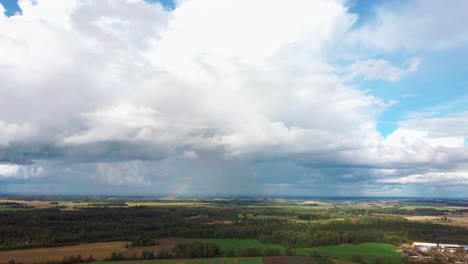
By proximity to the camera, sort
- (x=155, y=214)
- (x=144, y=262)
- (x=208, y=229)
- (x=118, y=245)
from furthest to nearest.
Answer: (x=155, y=214) < (x=208, y=229) < (x=118, y=245) < (x=144, y=262)

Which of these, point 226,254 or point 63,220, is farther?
point 63,220

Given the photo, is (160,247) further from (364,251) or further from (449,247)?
(449,247)

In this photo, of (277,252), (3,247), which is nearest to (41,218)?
(3,247)

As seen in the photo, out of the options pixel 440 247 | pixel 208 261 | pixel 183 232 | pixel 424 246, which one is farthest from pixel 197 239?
pixel 440 247

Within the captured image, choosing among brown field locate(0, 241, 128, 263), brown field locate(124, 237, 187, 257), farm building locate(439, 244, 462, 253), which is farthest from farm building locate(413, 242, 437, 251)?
brown field locate(0, 241, 128, 263)

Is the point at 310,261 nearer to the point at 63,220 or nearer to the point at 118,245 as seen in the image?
the point at 118,245
